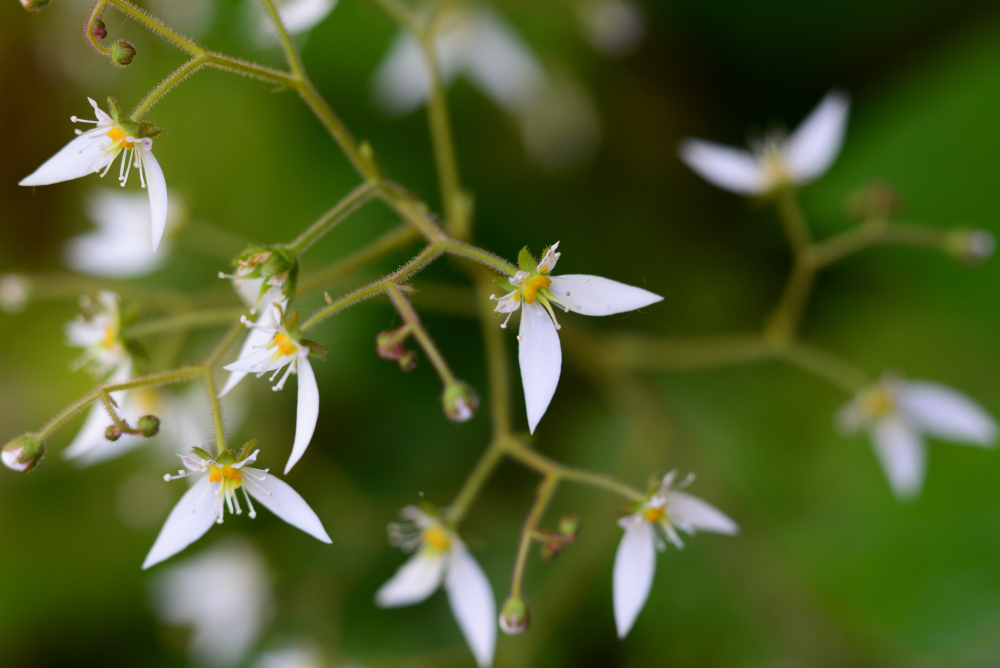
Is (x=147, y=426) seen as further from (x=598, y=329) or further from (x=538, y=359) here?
(x=598, y=329)

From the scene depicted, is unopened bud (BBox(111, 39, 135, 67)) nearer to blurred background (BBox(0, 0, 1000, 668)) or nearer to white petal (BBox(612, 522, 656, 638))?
white petal (BBox(612, 522, 656, 638))

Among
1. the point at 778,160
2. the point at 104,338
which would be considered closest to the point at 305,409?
the point at 104,338

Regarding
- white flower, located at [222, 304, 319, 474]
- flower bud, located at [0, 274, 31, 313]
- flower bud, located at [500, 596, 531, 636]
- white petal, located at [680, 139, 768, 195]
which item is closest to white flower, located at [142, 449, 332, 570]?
white flower, located at [222, 304, 319, 474]

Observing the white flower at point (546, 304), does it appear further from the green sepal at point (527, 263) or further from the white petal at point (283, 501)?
Result: the white petal at point (283, 501)

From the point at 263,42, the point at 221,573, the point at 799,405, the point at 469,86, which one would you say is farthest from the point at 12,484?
the point at 799,405

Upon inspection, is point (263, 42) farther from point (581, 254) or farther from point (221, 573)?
point (221, 573)

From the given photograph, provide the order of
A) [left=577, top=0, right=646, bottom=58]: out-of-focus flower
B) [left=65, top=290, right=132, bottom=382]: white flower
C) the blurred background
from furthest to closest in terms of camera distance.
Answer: [left=577, top=0, right=646, bottom=58]: out-of-focus flower, the blurred background, [left=65, top=290, right=132, bottom=382]: white flower

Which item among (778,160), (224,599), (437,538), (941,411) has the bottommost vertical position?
(224,599)
